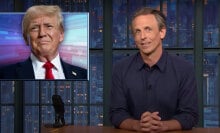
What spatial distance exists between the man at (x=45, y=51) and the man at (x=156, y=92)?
215 cm

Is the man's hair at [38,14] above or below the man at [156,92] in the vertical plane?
above

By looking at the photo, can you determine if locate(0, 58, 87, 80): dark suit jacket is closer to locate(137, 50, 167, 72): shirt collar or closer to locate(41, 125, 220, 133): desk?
locate(41, 125, 220, 133): desk

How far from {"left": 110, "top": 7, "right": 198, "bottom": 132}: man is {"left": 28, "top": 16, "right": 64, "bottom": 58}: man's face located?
217 centimetres

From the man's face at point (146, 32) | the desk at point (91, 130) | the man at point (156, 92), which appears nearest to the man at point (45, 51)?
the desk at point (91, 130)

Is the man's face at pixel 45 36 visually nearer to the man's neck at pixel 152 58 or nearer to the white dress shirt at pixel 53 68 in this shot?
the white dress shirt at pixel 53 68

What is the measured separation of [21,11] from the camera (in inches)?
186

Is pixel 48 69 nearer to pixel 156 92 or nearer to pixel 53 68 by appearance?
pixel 53 68

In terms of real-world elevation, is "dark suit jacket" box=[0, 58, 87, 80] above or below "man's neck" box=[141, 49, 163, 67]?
below

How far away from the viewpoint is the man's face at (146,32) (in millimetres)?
1978

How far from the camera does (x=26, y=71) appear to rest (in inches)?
170

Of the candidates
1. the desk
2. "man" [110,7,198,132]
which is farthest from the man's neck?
the desk

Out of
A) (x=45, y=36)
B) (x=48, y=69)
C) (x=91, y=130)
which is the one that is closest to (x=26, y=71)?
(x=48, y=69)

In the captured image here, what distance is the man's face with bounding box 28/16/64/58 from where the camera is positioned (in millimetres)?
4230

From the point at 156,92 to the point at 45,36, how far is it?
2.34 meters
